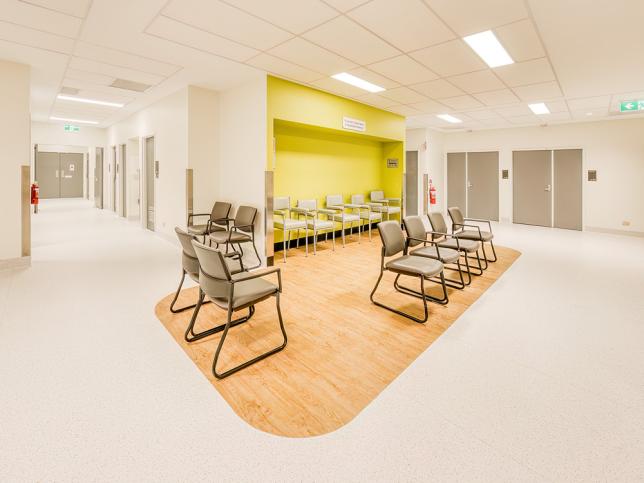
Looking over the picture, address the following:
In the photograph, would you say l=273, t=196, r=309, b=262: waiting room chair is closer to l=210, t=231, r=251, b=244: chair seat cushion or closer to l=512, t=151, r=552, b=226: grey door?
l=210, t=231, r=251, b=244: chair seat cushion

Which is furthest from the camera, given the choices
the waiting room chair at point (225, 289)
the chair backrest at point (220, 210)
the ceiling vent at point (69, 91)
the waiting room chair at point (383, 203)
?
the waiting room chair at point (383, 203)

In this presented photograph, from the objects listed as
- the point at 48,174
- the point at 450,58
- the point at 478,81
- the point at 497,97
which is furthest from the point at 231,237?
the point at 48,174

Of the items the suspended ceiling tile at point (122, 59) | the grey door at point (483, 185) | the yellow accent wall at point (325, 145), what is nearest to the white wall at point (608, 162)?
the grey door at point (483, 185)

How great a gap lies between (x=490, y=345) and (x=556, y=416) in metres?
0.86

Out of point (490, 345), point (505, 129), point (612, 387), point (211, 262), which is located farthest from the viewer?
point (505, 129)

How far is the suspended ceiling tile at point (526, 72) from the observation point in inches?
180

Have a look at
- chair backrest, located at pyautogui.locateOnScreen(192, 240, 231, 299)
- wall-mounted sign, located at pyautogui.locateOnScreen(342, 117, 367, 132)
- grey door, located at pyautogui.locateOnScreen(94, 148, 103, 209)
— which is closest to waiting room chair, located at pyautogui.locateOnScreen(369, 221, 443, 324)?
chair backrest, located at pyautogui.locateOnScreen(192, 240, 231, 299)

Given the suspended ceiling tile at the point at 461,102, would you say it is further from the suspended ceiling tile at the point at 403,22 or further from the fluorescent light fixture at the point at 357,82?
the suspended ceiling tile at the point at 403,22

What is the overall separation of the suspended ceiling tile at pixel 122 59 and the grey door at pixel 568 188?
9.10 m

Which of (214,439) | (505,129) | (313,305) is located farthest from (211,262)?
(505,129)

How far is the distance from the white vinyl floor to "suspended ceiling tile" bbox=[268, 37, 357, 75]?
3207 millimetres

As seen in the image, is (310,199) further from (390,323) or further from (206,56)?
(390,323)

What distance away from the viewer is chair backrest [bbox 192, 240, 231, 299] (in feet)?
7.73

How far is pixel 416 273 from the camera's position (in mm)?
3354
